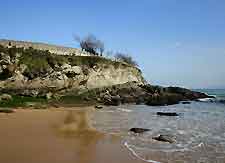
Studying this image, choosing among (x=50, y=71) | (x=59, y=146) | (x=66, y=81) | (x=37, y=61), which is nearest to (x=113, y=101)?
(x=66, y=81)

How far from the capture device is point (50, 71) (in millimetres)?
49250

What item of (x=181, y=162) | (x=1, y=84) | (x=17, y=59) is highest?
(x=17, y=59)

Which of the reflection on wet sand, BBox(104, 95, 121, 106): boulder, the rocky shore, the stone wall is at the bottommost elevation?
the reflection on wet sand

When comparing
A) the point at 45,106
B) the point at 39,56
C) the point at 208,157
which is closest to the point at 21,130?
the point at 208,157

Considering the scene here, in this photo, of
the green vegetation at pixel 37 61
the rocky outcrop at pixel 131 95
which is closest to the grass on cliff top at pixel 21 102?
the green vegetation at pixel 37 61

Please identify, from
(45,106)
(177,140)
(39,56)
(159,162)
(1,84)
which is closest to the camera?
(159,162)

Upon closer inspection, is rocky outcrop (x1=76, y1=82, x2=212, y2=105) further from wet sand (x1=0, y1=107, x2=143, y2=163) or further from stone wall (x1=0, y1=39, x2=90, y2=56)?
wet sand (x1=0, y1=107, x2=143, y2=163)

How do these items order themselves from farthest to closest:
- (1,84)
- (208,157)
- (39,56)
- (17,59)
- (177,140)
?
1. (39,56)
2. (17,59)
3. (1,84)
4. (177,140)
5. (208,157)

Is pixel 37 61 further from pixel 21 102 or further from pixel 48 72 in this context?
pixel 21 102

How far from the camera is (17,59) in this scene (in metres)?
48.2

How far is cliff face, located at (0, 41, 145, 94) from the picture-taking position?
152 feet

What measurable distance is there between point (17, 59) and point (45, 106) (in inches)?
586

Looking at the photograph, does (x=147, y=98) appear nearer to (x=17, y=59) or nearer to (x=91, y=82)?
(x=91, y=82)

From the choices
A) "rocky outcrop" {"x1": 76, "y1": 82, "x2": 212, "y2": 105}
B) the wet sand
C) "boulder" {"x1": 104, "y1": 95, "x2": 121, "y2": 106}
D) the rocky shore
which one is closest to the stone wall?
the rocky shore
